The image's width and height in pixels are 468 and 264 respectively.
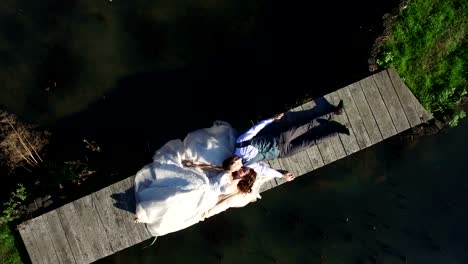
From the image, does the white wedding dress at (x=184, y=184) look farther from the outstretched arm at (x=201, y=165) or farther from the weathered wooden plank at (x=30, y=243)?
the weathered wooden plank at (x=30, y=243)

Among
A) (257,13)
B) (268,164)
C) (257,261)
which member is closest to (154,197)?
(268,164)

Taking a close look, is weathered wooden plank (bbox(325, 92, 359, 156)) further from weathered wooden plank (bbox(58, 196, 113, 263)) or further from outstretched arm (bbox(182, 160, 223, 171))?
weathered wooden plank (bbox(58, 196, 113, 263))

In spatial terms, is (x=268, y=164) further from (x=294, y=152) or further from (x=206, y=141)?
(x=206, y=141)

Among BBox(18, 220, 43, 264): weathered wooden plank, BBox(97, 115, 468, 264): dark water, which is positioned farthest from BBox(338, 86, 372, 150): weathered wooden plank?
BBox(18, 220, 43, 264): weathered wooden plank

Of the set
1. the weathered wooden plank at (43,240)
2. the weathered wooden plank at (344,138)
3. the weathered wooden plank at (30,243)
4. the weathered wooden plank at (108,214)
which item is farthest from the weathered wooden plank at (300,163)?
the weathered wooden plank at (30,243)

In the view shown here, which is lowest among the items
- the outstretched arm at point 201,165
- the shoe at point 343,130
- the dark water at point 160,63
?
the shoe at point 343,130
